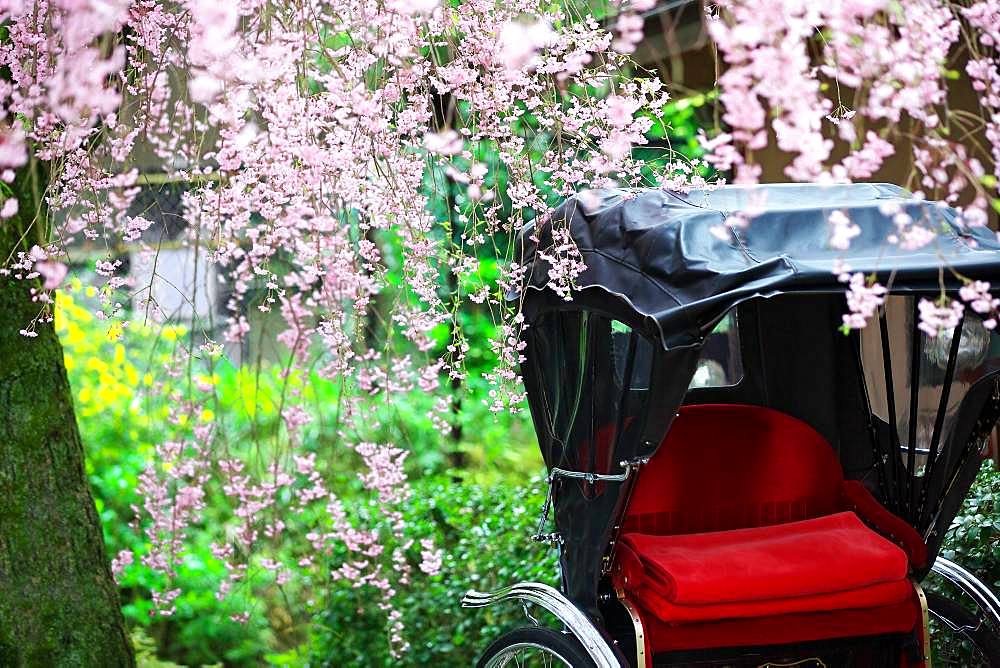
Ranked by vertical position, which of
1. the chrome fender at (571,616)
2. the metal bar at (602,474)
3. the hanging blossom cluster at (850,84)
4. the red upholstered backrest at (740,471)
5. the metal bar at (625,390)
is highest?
the hanging blossom cluster at (850,84)

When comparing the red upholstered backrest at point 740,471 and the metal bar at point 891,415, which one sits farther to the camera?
the red upholstered backrest at point 740,471

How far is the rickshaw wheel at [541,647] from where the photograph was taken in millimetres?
2699

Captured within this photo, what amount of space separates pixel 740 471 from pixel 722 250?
3.04 feet

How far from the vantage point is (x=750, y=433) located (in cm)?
327

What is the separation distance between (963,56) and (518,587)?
130 inches

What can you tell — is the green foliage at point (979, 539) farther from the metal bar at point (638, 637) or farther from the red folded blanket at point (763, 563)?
the metal bar at point (638, 637)

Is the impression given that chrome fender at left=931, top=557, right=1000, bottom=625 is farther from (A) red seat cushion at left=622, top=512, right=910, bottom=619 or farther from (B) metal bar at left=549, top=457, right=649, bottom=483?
(B) metal bar at left=549, top=457, right=649, bottom=483

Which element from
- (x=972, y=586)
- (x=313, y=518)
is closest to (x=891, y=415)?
(x=972, y=586)

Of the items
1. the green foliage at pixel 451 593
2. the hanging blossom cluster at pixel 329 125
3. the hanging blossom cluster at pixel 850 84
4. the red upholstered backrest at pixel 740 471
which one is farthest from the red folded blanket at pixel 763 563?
the green foliage at pixel 451 593

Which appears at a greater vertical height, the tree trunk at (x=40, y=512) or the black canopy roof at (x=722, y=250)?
the black canopy roof at (x=722, y=250)

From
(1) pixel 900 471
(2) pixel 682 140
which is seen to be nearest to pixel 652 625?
(1) pixel 900 471

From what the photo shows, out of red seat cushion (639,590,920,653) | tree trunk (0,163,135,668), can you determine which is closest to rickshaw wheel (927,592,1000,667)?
red seat cushion (639,590,920,653)

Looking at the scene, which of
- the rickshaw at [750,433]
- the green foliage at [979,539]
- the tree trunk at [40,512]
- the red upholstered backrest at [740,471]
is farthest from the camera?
the green foliage at [979,539]

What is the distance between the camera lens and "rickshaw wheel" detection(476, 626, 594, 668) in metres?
2.70
